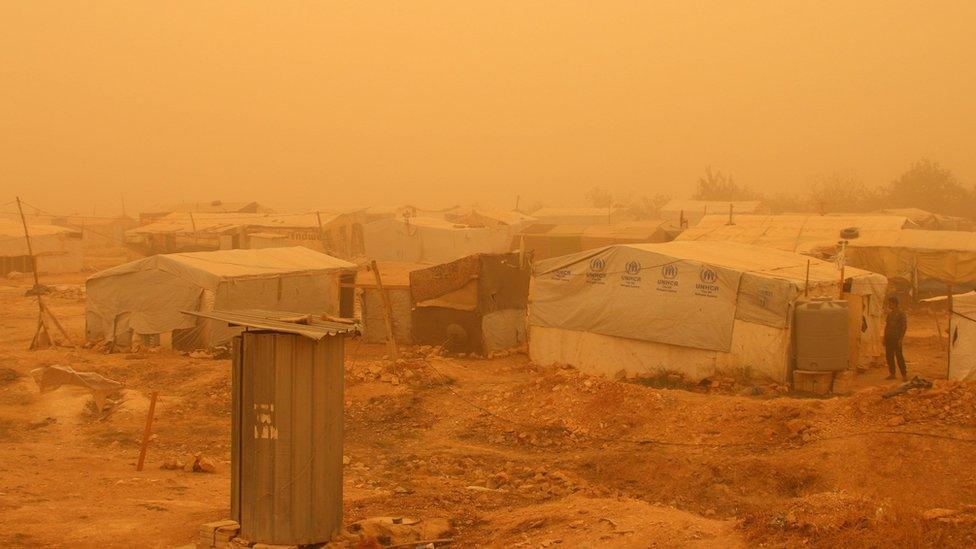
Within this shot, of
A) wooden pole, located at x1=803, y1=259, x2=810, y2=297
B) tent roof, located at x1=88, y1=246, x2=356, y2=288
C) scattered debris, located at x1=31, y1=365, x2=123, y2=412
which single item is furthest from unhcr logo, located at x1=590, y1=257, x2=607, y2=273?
scattered debris, located at x1=31, y1=365, x2=123, y2=412

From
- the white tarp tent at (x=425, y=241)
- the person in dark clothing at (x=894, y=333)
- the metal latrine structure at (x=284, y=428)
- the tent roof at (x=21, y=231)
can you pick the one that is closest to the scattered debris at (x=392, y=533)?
the metal latrine structure at (x=284, y=428)

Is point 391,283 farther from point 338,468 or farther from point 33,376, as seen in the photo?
point 338,468

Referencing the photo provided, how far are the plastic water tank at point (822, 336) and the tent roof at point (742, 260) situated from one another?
2.93ft

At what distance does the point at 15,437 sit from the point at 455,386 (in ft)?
21.3

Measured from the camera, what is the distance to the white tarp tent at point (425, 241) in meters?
38.3

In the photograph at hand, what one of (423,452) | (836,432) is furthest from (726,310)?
(423,452)

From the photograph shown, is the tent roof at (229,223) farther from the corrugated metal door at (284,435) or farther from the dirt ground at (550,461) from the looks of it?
the corrugated metal door at (284,435)

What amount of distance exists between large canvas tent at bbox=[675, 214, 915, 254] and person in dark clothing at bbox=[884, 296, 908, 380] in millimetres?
10975

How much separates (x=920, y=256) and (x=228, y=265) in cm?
1838

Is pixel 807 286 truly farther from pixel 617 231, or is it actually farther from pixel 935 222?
pixel 935 222

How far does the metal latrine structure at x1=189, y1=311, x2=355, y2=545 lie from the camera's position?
7.20 m

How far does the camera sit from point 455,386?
1560cm

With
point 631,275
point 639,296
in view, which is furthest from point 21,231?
point 639,296

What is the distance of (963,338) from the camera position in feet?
46.3
